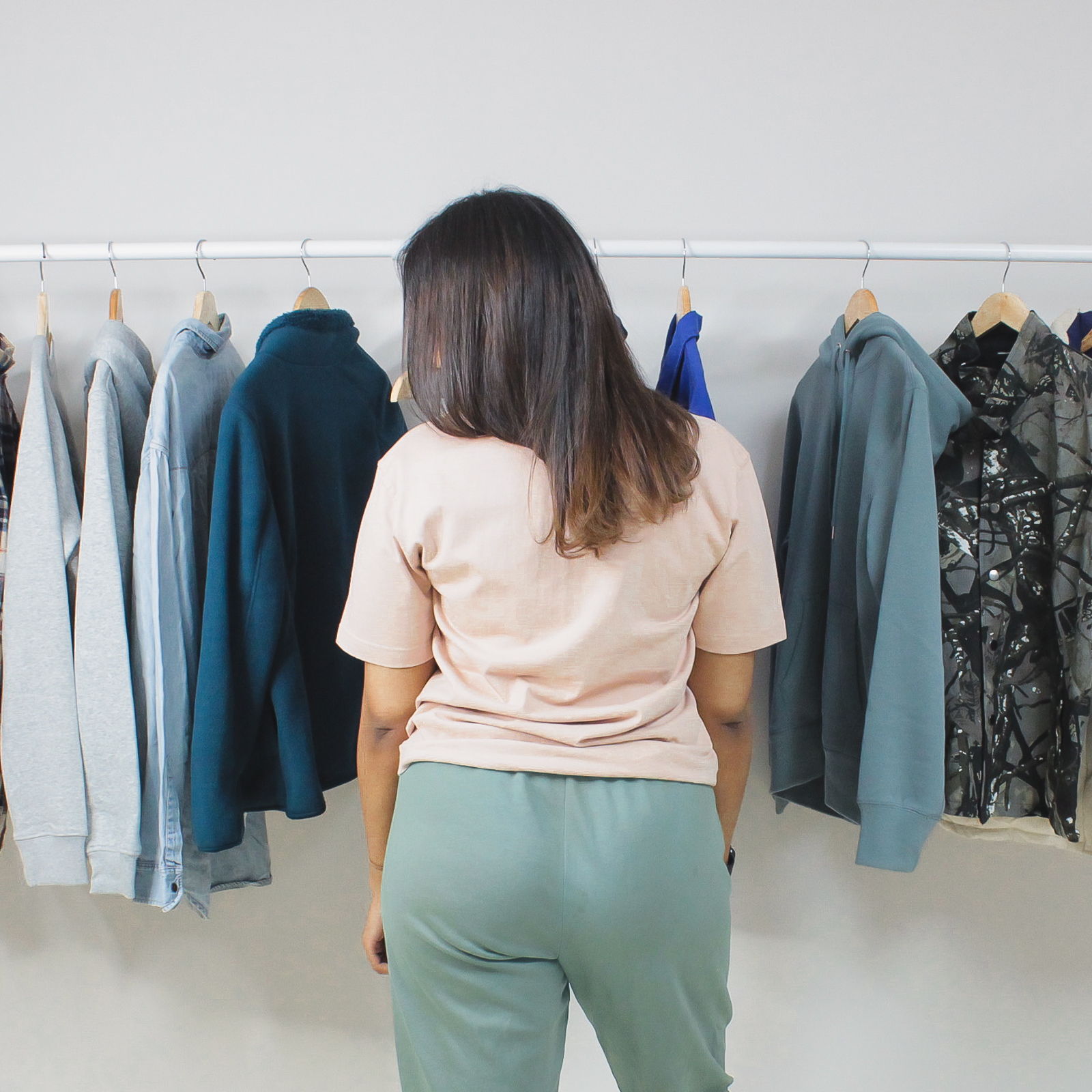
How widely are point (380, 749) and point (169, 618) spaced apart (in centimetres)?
37

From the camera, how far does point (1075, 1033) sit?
1.60 meters

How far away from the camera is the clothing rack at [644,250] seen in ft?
4.15

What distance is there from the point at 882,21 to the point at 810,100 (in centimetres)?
17

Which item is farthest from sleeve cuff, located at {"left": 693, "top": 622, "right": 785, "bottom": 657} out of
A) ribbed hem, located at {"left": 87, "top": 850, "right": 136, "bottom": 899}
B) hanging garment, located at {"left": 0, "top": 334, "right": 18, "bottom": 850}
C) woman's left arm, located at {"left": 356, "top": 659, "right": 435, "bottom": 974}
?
hanging garment, located at {"left": 0, "top": 334, "right": 18, "bottom": 850}

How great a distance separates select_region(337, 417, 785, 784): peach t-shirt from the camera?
0.86 metres

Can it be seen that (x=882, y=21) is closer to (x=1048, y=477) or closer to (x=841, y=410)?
(x=841, y=410)

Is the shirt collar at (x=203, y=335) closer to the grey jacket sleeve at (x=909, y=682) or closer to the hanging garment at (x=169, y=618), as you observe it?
the hanging garment at (x=169, y=618)

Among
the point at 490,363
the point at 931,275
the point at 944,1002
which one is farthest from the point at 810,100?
the point at 944,1002

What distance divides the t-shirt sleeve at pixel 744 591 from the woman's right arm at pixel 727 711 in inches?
1.1

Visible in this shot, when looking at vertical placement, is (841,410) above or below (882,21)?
below

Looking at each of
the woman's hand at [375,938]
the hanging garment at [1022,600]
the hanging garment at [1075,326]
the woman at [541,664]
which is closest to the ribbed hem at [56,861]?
the woman's hand at [375,938]

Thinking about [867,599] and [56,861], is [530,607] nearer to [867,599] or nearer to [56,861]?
[867,599]

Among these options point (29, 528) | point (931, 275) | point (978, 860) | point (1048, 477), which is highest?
point (931, 275)

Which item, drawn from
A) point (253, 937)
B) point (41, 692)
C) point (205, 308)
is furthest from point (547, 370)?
point (253, 937)
